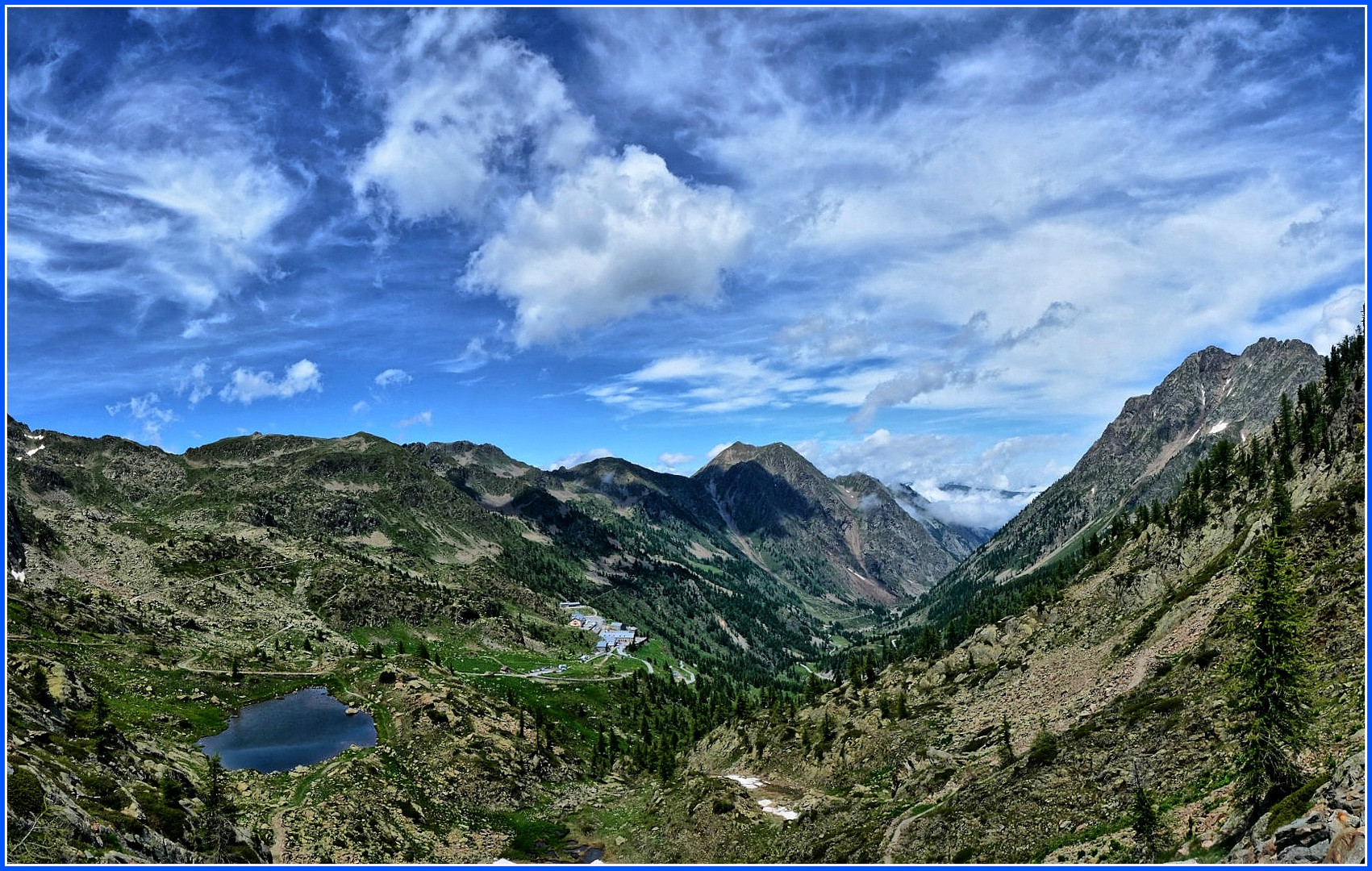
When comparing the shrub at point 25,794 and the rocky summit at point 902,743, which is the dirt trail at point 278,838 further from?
the shrub at point 25,794

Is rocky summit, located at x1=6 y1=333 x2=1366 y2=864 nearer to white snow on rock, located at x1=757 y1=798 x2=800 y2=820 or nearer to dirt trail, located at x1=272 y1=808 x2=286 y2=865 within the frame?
dirt trail, located at x1=272 y1=808 x2=286 y2=865

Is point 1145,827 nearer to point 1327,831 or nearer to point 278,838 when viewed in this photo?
point 1327,831

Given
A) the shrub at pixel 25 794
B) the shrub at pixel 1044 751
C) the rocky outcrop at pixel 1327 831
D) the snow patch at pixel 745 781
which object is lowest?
the snow patch at pixel 745 781

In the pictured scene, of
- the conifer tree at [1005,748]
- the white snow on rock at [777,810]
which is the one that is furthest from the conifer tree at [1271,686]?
the white snow on rock at [777,810]

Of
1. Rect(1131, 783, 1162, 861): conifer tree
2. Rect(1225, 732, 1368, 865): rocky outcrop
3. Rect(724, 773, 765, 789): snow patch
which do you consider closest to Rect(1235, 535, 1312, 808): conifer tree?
Rect(1225, 732, 1368, 865): rocky outcrop

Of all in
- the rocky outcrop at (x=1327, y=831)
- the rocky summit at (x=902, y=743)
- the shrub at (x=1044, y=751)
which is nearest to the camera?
the rocky outcrop at (x=1327, y=831)
